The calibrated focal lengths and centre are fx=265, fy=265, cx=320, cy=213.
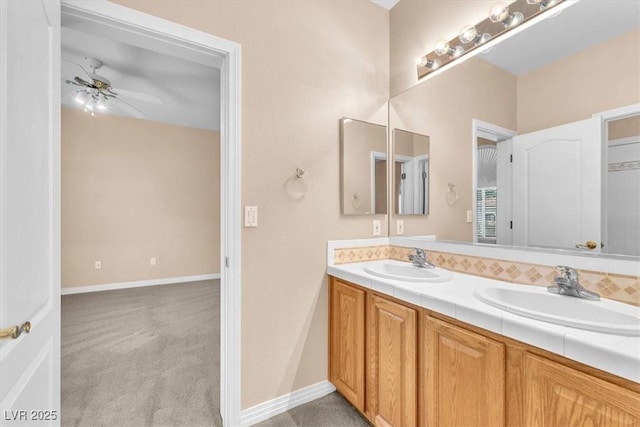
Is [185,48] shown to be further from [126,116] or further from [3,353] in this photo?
[126,116]

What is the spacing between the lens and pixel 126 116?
4.24 m

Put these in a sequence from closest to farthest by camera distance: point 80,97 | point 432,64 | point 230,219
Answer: point 230,219 → point 432,64 → point 80,97

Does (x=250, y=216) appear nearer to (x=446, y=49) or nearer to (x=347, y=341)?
(x=347, y=341)

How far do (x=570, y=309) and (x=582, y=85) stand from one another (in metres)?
0.94

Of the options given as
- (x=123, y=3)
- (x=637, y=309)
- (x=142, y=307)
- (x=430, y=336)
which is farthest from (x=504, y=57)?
(x=142, y=307)

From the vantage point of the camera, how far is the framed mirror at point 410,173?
1914 millimetres

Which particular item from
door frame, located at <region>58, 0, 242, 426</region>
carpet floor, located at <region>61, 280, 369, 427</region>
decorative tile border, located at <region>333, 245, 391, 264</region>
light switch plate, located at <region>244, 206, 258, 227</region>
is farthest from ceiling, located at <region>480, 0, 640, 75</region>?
carpet floor, located at <region>61, 280, 369, 427</region>

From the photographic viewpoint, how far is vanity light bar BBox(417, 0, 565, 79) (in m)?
1.31

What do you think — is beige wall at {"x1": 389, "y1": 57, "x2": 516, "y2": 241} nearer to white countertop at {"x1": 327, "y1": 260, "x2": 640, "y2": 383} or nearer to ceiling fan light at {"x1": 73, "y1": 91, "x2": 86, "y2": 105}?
white countertop at {"x1": 327, "y1": 260, "x2": 640, "y2": 383}

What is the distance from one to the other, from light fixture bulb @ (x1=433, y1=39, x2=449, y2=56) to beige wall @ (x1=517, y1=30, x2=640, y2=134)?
54 centimetres

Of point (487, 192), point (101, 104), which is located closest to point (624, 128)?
point (487, 192)

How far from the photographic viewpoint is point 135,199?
14.2 feet

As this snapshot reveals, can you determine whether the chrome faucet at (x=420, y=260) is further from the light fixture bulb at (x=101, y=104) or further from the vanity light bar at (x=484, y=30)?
the light fixture bulb at (x=101, y=104)

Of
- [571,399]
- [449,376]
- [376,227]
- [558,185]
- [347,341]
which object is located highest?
[558,185]
